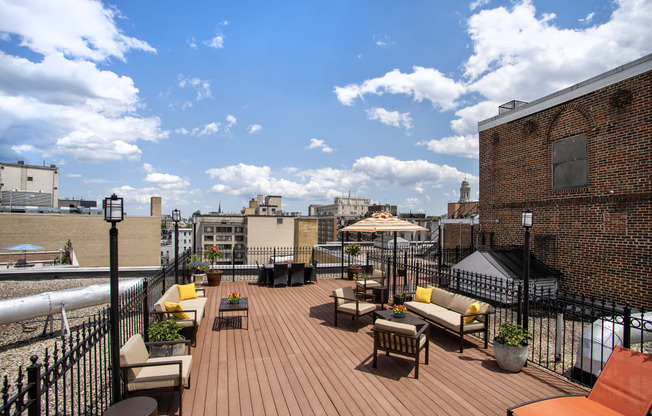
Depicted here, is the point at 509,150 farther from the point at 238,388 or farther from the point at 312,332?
the point at 238,388

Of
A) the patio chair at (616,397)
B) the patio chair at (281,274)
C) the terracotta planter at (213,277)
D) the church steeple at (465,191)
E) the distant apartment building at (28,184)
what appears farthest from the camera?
Result: the church steeple at (465,191)

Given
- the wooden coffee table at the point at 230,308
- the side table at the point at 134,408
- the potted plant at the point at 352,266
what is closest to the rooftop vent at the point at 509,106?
the potted plant at the point at 352,266

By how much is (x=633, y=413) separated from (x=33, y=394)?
576 centimetres

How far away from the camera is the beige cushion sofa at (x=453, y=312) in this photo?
5.90m

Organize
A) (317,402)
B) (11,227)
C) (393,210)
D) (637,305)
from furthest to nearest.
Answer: (393,210) < (11,227) < (637,305) < (317,402)

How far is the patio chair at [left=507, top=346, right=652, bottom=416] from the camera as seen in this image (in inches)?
132

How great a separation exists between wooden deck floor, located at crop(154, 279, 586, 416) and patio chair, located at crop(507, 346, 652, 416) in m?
0.69

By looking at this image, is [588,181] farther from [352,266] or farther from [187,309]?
[187,309]

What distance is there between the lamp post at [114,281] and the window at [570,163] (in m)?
12.6

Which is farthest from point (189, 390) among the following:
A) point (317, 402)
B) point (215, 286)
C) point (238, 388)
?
point (215, 286)

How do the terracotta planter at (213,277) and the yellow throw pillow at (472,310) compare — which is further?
the terracotta planter at (213,277)

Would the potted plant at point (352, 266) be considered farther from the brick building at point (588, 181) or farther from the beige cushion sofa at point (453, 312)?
the brick building at point (588, 181)

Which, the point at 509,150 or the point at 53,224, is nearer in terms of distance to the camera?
the point at 509,150

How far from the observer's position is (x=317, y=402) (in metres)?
4.10
